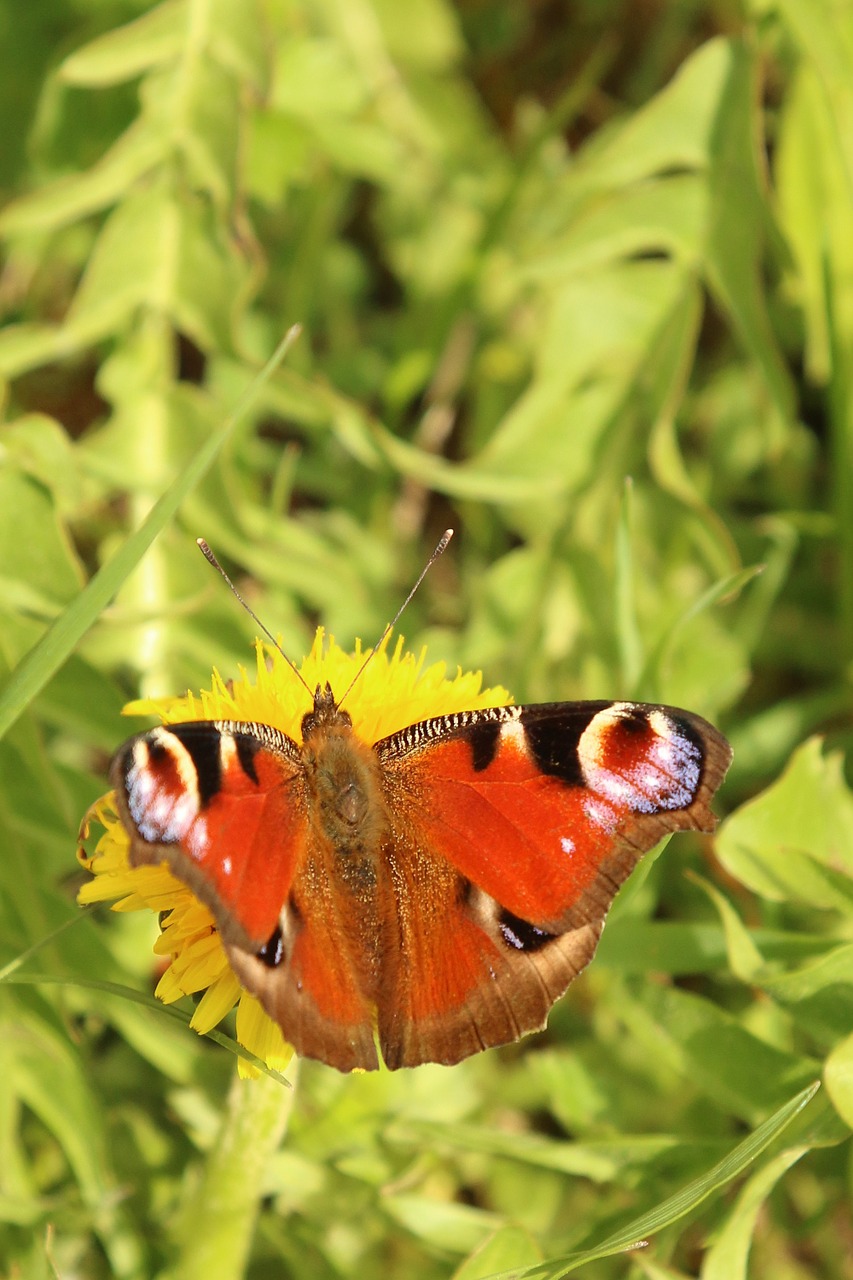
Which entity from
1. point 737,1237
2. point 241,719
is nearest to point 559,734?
point 241,719

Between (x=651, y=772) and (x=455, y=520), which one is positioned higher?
(x=651, y=772)

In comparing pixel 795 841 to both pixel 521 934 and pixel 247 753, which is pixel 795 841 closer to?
pixel 521 934

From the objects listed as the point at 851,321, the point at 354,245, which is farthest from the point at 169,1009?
the point at 354,245

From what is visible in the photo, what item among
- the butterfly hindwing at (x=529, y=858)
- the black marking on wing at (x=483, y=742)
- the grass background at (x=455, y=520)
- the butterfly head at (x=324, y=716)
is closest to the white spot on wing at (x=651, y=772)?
the butterfly hindwing at (x=529, y=858)

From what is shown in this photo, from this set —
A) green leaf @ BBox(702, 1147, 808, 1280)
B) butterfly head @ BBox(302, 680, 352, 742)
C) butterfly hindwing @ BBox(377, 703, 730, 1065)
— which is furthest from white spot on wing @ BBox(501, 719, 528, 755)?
green leaf @ BBox(702, 1147, 808, 1280)

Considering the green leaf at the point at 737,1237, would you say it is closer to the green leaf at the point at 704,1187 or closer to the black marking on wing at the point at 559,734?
the green leaf at the point at 704,1187

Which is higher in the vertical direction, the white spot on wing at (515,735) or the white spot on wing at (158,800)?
the white spot on wing at (158,800)
